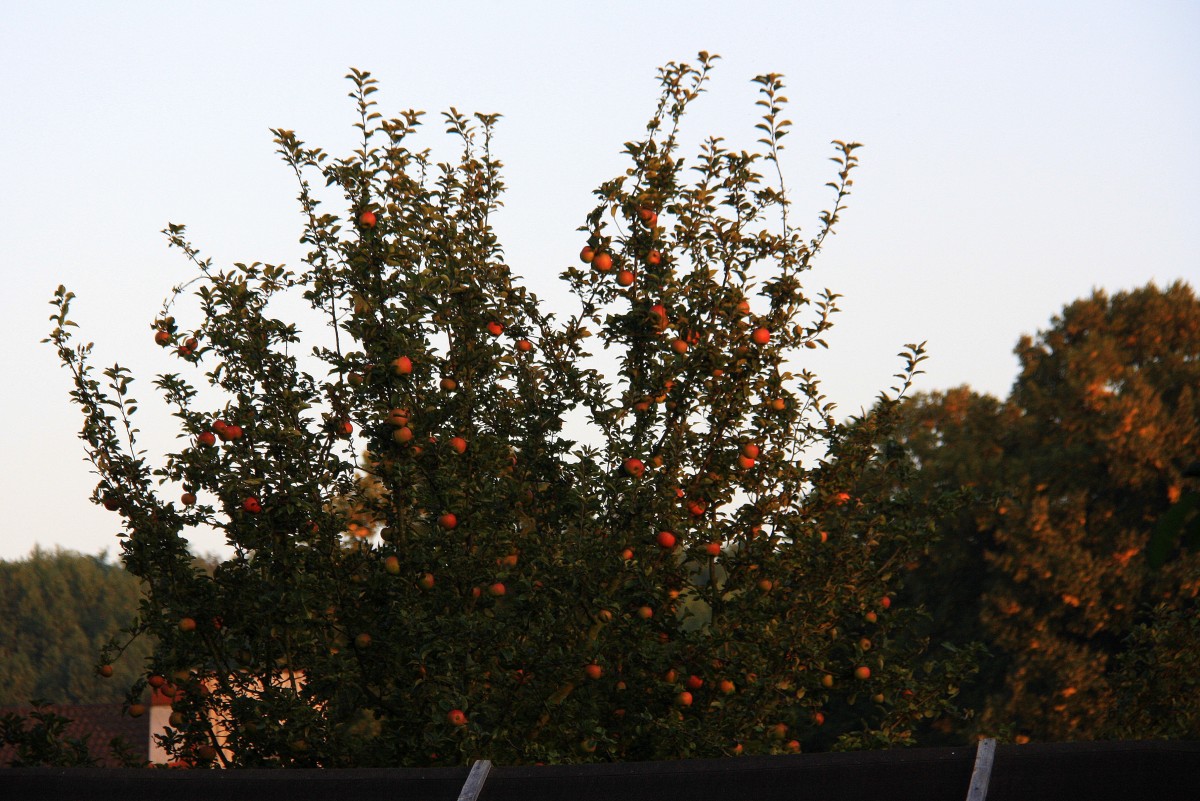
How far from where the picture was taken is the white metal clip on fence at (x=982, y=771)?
385 centimetres

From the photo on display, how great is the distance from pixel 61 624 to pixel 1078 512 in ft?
156

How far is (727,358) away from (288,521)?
2414 millimetres

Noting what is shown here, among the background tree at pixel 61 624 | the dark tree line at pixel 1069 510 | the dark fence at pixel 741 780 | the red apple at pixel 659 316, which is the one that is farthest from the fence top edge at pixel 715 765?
the background tree at pixel 61 624

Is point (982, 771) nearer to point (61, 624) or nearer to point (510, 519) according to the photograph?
point (510, 519)

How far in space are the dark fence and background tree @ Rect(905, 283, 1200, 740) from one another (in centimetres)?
1614

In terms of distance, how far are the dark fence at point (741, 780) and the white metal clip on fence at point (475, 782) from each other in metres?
0.04

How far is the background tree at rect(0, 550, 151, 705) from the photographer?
52.2 metres

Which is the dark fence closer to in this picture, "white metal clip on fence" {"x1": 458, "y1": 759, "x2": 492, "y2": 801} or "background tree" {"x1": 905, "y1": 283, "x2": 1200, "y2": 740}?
"white metal clip on fence" {"x1": 458, "y1": 759, "x2": 492, "y2": 801}

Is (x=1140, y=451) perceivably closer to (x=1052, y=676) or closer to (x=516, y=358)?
(x=1052, y=676)

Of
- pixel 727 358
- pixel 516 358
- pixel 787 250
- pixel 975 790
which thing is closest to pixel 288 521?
pixel 516 358

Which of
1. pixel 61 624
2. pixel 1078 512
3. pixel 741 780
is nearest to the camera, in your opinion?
pixel 741 780

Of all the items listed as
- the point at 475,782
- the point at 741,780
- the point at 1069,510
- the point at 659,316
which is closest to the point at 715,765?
the point at 741,780

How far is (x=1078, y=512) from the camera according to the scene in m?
20.5

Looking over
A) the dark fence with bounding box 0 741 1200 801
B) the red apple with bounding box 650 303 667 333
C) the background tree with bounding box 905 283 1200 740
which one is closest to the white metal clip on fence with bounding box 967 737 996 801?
the dark fence with bounding box 0 741 1200 801
